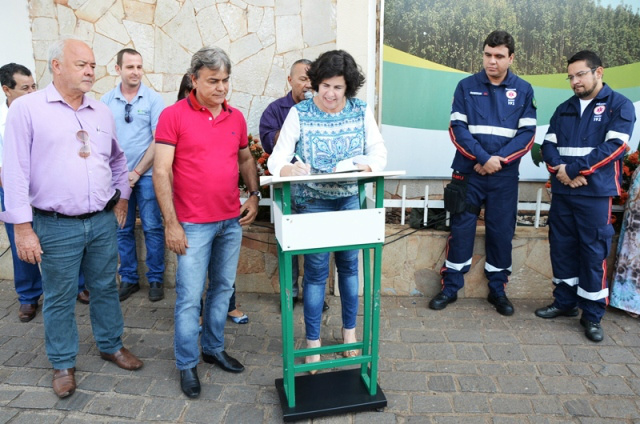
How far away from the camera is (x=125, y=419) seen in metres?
3.00

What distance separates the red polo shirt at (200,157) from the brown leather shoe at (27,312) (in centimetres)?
201

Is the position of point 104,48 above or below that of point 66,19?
below

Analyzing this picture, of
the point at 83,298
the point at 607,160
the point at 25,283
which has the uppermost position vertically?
the point at 607,160

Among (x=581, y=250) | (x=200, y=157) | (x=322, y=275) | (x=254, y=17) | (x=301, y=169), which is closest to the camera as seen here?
(x=301, y=169)

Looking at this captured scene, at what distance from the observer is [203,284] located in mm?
3201

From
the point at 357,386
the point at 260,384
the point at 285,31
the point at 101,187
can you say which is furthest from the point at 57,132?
the point at 285,31

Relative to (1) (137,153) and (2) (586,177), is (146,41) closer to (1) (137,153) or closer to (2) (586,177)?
(1) (137,153)

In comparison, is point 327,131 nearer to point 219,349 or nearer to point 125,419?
point 219,349

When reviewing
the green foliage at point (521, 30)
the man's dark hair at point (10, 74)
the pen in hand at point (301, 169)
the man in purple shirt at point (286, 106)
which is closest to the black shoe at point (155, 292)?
the man in purple shirt at point (286, 106)

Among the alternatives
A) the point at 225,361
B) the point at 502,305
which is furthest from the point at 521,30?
the point at 225,361

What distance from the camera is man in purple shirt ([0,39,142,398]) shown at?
2934 mm

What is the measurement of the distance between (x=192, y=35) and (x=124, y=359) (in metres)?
3.23

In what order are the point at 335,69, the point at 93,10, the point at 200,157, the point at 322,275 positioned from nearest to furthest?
the point at 335,69, the point at 200,157, the point at 322,275, the point at 93,10

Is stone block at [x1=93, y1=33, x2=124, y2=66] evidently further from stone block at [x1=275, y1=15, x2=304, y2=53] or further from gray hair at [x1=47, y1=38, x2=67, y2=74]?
gray hair at [x1=47, y1=38, x2=67, y2=74]
